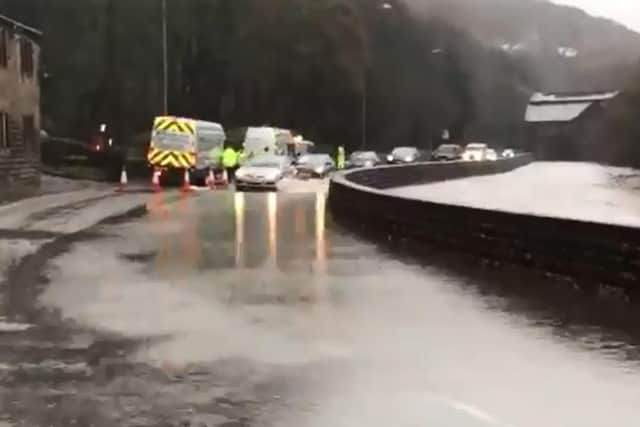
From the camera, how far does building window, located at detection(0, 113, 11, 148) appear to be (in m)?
44.3

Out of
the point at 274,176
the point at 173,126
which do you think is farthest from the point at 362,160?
the point at 274,176

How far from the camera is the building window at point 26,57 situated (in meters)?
47.3

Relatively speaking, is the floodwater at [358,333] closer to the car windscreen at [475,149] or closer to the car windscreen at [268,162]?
the car windscreen at [268,162]

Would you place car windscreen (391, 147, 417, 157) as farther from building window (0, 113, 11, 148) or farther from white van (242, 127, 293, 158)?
building window (0, 113, 11, 148)

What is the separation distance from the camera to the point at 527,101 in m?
134

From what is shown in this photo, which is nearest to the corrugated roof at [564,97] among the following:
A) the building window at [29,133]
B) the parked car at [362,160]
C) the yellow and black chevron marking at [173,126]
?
the parked car at [362,160]

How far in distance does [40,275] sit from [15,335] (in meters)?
5.14

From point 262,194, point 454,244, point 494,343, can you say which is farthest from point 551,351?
point 262,194

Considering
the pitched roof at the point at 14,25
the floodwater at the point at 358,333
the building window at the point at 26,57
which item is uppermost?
the pitched roof at the point at 14,25

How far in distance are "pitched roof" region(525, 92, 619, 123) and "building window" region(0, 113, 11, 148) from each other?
3766 inches

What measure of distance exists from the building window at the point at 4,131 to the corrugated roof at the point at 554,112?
9538cm

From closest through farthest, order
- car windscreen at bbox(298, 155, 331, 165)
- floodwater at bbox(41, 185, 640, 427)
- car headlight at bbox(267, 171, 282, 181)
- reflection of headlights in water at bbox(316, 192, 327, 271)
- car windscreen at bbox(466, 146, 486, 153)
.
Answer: floodwater at bbox(41, 185, 640, 427), reflection of headlights in water at bbox(316, 192, 327, 271), car headlight at bbox(267, 171, 282, 181), car windscreen at bbox(298, 155, 331, 165), car windscreen at bbox(466, 146, 486, 153)

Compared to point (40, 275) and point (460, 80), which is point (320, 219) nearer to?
point (40, 275)

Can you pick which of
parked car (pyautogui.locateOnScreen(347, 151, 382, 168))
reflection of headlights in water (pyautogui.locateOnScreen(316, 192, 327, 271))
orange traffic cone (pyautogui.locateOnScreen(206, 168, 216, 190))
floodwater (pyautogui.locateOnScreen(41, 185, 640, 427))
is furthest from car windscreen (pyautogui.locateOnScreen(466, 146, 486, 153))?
floodwater (pyautogui.locateOnScreen(41, 185, 640, 427))
